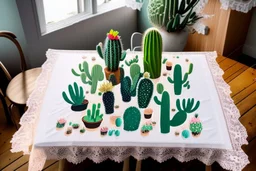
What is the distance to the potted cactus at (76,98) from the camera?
143 centimetres

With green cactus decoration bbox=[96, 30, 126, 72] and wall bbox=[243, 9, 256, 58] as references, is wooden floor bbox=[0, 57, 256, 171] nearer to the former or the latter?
wall bbox=[243, 9, 256, 58]

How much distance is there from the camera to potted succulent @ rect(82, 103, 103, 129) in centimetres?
133

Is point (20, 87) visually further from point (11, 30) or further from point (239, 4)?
point (239, 4)

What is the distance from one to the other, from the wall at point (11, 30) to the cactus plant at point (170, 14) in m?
0.94

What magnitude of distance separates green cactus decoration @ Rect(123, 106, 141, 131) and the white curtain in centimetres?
134

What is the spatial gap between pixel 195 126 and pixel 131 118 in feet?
0.93

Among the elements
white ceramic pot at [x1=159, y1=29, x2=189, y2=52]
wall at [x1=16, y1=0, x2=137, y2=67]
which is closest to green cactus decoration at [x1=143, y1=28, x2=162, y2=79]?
white ceramic pot at [x1=159, y1=29, x2=189, y2=52]

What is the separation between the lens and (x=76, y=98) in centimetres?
148

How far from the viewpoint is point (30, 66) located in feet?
7.75

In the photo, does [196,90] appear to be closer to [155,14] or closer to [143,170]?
[143,170]

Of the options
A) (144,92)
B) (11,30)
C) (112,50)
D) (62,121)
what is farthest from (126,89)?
(11,30)

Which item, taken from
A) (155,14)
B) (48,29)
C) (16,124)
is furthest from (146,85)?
(48,29)

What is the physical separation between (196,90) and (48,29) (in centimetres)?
135

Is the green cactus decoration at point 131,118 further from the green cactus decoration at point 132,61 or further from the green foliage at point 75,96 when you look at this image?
the green cactus decoration at point 132,61
